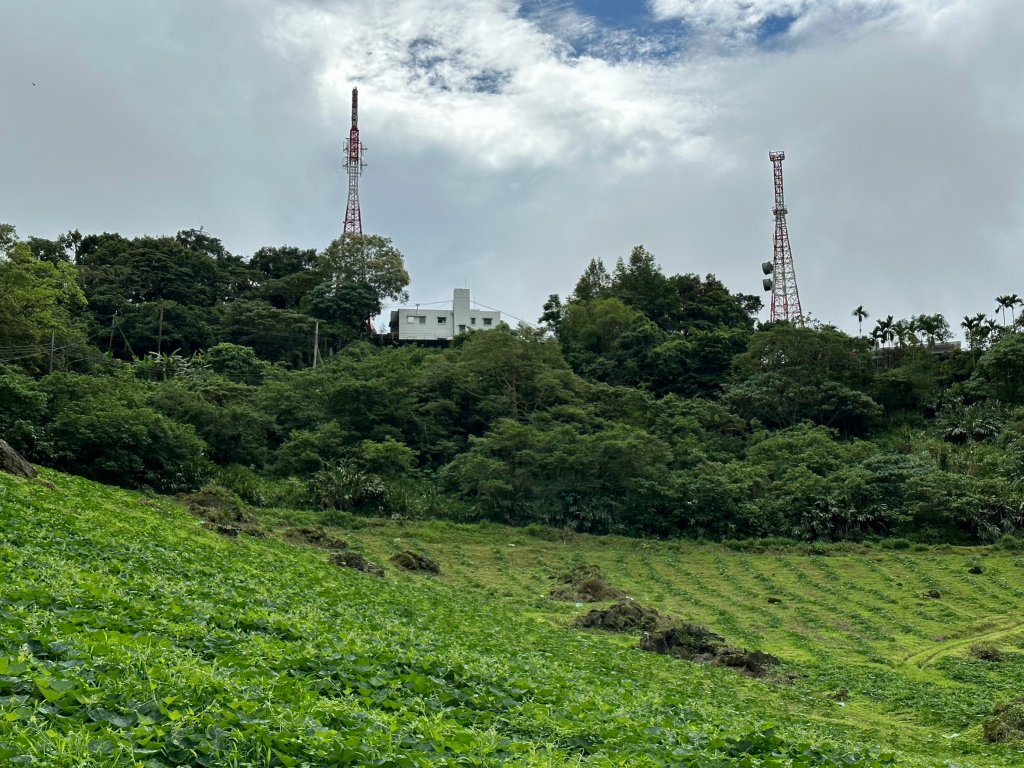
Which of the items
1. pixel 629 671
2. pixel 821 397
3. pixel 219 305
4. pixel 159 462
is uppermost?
pixel 219 305

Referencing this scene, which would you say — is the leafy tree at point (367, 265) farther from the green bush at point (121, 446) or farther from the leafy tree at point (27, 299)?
the green bush at point (121, 446)

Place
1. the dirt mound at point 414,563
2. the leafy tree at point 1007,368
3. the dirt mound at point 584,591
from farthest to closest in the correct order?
the leafy tree at point 1007,368
the dirt mound at point 414,563
the dirt mound at point 584,591

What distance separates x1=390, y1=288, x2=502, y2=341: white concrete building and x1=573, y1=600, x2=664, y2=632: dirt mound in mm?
51879

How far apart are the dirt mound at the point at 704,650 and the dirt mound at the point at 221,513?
12.1 m

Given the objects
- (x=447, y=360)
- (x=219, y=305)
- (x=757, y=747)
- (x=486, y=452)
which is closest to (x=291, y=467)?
(x=486, y=452)

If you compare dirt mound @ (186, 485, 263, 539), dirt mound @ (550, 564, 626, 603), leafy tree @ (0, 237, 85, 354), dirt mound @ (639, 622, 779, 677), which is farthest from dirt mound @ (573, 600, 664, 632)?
leafy tree @ (0, 237, 85, 354)

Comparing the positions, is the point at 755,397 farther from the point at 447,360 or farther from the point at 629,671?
the point at 629,671

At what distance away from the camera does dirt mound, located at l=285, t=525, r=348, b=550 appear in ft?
95.0

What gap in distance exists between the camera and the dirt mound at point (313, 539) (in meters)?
29.0

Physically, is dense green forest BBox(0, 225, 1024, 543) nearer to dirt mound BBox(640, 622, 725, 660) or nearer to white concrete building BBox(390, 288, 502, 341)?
white concrete building BBox(390, 288, 502, 341)

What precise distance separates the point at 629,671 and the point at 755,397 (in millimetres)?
43463

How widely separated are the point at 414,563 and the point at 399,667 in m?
19.6

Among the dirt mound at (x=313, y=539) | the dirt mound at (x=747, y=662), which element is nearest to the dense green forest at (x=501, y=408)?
the dirt mound at (x=313, y=539)

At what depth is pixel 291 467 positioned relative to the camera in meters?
44.9
